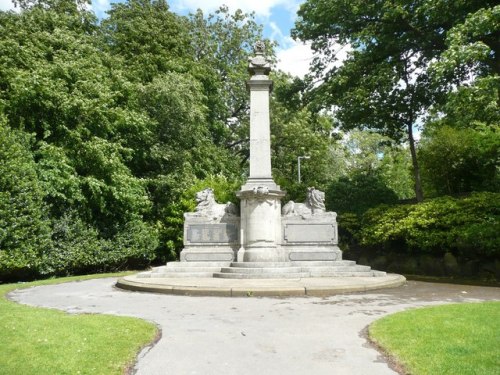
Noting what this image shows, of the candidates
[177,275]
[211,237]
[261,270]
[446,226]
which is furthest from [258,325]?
[446,226]

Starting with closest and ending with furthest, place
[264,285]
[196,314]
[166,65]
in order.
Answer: [196,314]
[264,285]
[166,65]

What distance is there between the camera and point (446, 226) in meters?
16.4

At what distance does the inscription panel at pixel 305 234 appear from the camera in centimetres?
1600

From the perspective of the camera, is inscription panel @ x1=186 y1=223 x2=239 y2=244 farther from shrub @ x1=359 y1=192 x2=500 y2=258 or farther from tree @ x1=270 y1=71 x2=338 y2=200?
tree @ x1=270 y1=71 x2=338 y2=200

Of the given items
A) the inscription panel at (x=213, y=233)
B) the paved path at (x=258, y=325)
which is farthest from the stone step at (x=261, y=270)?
the paved path at (x=258, y=325)

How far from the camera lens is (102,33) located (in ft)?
88.4

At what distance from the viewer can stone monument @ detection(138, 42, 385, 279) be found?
14734 millimetres

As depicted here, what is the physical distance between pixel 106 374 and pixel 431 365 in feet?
11.1

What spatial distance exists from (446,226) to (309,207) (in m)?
5.26

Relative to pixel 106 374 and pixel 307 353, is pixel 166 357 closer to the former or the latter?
pixel 106 374

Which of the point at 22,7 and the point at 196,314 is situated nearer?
the point at 196,314

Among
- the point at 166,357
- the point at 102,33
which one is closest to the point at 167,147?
the point at 102,33

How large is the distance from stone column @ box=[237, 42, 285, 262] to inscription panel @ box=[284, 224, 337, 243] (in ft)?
1.45

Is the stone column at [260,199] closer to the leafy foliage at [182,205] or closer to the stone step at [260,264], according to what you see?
the stone step at [260,264]
